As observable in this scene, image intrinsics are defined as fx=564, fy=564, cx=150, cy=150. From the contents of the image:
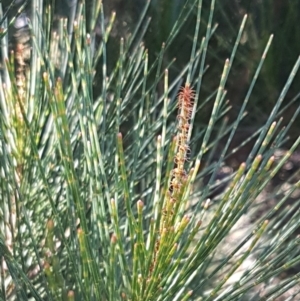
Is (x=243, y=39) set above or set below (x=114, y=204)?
above

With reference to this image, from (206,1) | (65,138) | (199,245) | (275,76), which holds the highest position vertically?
(206,1)

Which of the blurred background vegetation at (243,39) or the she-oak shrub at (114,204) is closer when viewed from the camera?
the she-oak shrub at (114,204)

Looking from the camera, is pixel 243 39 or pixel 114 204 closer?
pixel 114 204

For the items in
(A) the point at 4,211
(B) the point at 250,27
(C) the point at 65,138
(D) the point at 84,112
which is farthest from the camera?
(B) the point at 250,27

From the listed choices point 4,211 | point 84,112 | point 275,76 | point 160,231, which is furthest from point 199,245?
point 275,76

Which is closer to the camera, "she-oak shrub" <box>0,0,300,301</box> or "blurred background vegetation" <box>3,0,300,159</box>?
"she-oak shrub" <box>0,0,300,301</box>

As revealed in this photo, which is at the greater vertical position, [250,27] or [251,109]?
[250,27]

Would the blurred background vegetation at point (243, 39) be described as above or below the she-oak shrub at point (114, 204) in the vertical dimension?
above

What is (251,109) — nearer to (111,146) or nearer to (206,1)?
(206,1)
